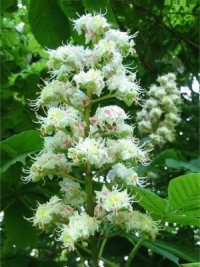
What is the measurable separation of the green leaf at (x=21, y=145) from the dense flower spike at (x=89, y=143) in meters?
0.21

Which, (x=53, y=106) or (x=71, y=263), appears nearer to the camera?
(x=53, y=106)

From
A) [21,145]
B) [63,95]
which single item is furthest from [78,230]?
[21,145]

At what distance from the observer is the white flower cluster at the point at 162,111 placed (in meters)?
3.60

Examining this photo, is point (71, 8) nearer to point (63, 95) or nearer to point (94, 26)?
point (94, 26)

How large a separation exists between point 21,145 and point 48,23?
0.49m

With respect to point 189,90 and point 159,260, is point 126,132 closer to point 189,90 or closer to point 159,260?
point 159,260

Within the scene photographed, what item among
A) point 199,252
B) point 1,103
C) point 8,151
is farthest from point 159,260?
point 1,103

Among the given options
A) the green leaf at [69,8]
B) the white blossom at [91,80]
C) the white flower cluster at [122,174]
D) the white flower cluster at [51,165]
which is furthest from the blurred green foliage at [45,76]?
the white blossom at [91,80]

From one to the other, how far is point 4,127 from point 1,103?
13.0 inches

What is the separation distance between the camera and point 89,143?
1591 millimetres

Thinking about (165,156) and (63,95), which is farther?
(165,156)

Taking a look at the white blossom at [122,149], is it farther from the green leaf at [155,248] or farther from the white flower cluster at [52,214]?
the green leaf at [155,248]

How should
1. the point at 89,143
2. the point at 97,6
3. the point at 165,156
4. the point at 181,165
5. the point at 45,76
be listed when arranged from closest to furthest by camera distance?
the point at 89,143 → the point at 97,6 → the point at 181,165 → the point at 165,156 → the point at 45,76

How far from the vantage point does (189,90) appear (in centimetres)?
435
